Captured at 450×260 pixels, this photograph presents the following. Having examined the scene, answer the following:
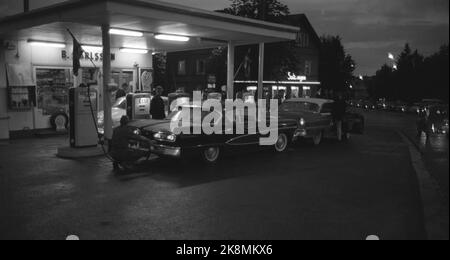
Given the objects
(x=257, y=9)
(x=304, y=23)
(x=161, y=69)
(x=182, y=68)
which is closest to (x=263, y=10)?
(x=257, y=9)

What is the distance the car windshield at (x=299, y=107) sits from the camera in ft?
51.5

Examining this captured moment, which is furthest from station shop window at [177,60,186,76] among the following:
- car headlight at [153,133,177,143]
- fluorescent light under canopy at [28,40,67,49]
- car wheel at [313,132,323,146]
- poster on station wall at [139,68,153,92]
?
car headlight at [153,133,177,143]

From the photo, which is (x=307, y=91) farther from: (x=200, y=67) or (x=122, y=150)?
(x=122, y=150)

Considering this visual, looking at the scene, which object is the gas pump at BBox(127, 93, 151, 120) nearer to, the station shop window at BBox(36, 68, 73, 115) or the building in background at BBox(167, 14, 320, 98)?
the station shop window at BBox(36, 68, 73, 115)

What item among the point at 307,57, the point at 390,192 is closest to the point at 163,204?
the point at 390,192

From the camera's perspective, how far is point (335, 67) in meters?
69.4

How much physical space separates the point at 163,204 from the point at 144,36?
35.6 ft

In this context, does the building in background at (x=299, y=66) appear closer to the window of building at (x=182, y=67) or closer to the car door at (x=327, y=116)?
the window of building at (x=182, y=67)

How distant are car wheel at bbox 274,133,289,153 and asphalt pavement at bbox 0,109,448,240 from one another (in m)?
1.18

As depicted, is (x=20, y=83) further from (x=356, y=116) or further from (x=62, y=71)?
(x=356, y=116)

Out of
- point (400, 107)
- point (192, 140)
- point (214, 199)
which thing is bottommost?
point (400, 107)

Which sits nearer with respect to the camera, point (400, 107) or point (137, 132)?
point (137, 132)

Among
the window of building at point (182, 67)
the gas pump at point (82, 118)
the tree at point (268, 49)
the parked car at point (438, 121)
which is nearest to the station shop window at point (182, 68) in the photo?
the window of building at point (182, 67)

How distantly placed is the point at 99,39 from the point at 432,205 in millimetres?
14944
